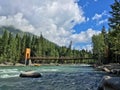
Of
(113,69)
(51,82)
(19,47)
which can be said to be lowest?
(51,82)

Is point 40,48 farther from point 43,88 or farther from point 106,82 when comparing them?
→ point 106,82

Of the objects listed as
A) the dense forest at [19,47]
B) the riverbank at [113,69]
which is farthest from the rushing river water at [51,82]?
the dense forest at [19,47]

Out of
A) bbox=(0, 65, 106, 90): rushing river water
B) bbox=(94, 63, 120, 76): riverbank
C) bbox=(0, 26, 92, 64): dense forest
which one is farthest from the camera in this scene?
bbox=(0, 26, 92, 64): dense forest

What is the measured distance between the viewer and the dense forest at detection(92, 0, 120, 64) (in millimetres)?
64331

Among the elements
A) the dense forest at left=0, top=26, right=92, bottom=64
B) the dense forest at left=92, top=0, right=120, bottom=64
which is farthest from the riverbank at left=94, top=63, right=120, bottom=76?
the dense forest at left=0, top=26, right=92, bottom=64

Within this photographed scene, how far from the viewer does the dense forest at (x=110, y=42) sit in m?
64.3

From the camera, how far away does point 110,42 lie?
286ft

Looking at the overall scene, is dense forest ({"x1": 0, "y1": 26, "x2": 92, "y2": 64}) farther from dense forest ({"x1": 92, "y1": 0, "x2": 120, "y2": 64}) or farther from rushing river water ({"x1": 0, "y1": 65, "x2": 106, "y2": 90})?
rushing river water ({"x1": 0, "y1": 65, "x2": 106, "y2": 90})

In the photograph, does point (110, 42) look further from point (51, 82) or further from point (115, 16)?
point (51, 82)

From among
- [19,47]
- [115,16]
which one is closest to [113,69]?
[115,16]

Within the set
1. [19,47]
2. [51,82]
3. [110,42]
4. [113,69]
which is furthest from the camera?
[19,47]

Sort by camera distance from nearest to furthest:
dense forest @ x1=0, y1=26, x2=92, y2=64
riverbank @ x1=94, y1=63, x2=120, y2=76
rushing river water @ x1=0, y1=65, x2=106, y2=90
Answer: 1. rushing river water @ x1=0, y1=65, x2=106, y2=90
2. riverbank @ x1=94, y1=63, x2=120, y2=76
3. dense forest @ x1=0, y1=26, x2=92, y2=64

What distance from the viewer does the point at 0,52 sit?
136 meters

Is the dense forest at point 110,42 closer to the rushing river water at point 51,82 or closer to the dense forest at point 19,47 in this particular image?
the rushing river water at point 51,82
